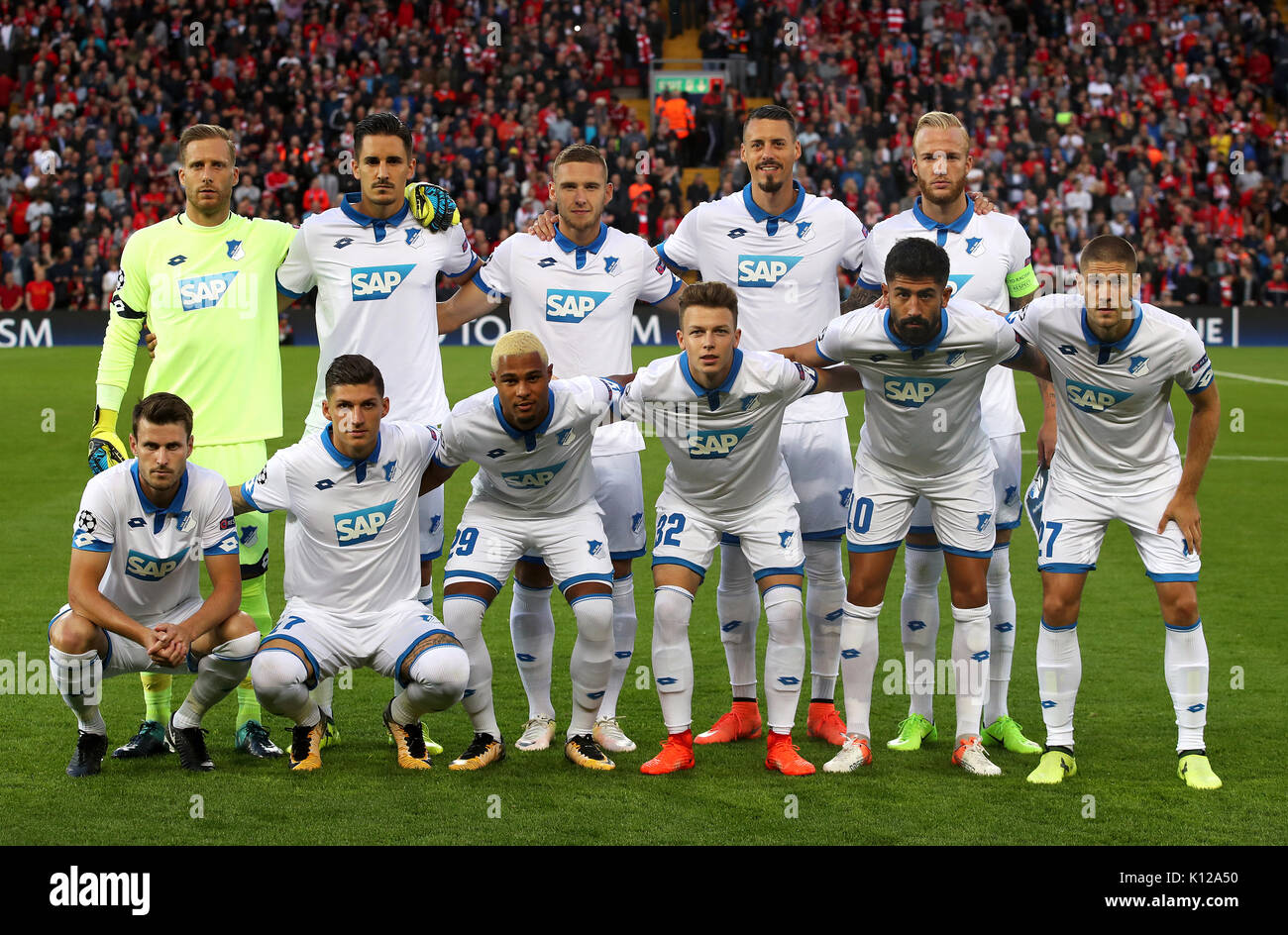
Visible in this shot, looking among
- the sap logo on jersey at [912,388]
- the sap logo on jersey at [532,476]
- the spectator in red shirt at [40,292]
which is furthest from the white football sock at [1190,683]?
the spectator in red shirt at [40,292]

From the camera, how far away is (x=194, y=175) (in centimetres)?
639

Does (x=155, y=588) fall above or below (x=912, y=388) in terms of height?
below

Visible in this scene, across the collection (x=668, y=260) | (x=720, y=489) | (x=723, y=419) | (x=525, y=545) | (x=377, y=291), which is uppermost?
(x=668, y=260)

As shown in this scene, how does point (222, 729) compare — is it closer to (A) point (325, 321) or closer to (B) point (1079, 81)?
(A) point (325, 321)

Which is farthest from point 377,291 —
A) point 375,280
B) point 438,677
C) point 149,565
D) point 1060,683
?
point 1060,683

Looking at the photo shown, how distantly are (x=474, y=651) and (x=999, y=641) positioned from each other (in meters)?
2.35

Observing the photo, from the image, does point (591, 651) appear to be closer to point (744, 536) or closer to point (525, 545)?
point (525, 545)

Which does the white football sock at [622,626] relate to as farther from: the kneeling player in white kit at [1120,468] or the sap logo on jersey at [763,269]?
the kneeling player in white kit at [1120,468]

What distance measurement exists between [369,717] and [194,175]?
2584 millimetres

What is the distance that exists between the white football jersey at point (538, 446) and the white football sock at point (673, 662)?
2.10 ft

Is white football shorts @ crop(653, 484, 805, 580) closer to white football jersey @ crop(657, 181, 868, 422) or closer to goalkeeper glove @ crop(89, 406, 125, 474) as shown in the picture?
white football jersey @ crop(657, 181, 868, 422)

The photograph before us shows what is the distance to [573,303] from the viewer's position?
6570 mm

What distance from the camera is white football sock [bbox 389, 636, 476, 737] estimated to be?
5816mm
